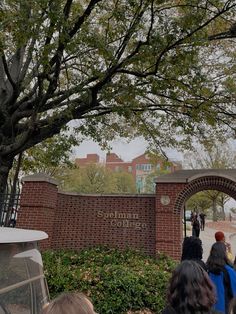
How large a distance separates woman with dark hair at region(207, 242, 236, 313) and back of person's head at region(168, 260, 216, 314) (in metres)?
1.55

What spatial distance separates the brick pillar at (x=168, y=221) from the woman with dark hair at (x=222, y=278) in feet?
17.5

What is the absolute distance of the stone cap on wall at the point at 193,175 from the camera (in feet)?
30.5

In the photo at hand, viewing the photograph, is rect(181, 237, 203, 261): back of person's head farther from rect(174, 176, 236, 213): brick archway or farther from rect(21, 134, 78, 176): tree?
rect(21, 134, 78, 176): tree

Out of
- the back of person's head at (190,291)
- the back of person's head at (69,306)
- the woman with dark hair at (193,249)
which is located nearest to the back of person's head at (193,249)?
the woman with dark hair at (193,249)

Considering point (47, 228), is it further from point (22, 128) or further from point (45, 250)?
point (22, 128)

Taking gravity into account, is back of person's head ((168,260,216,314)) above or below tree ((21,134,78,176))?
below

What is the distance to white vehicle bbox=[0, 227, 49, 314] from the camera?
1740mm

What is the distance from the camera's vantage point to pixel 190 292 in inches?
88.7

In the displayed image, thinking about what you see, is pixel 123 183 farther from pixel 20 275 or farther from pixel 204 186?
pixel 20 275

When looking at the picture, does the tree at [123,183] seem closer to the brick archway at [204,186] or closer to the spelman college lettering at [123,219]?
the spelman college lettering at [123,219]

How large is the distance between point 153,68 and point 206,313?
632 cm

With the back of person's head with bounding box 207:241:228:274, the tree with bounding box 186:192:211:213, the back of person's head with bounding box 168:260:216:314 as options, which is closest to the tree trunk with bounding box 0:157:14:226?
the back of person's head with bounding box 207:241:228:274

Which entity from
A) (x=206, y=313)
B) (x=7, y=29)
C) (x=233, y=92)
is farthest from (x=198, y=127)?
(x=206, y=313)

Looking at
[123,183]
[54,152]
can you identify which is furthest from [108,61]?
[123,183]
